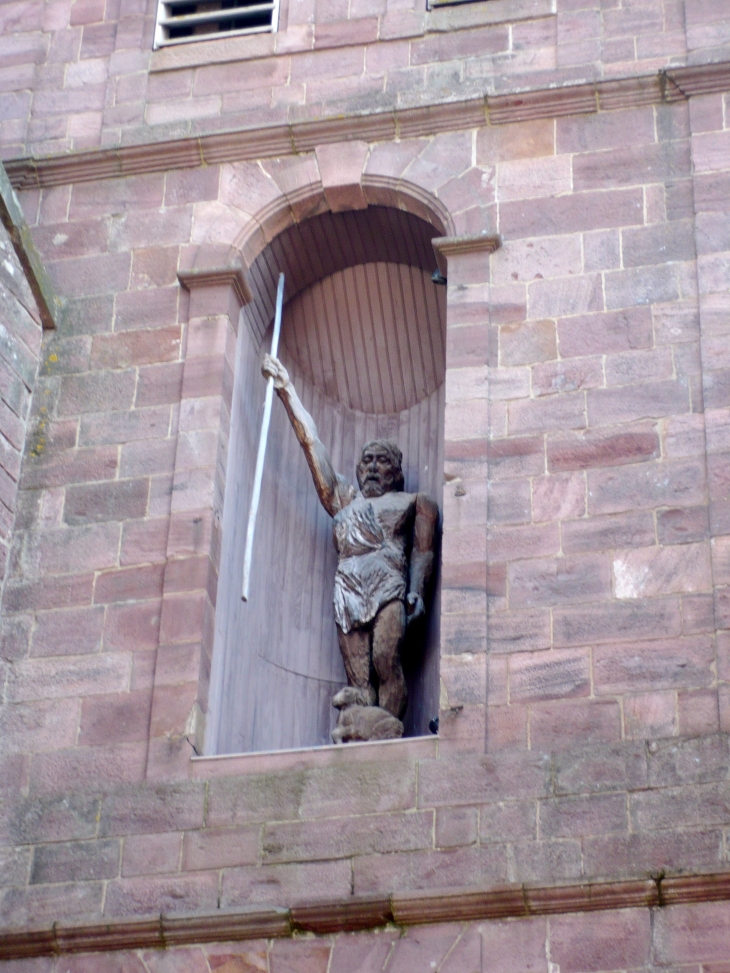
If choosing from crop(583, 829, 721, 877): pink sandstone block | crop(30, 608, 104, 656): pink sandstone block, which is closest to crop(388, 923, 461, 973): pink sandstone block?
crop(583, 829, 721, 877): pink sandstone block

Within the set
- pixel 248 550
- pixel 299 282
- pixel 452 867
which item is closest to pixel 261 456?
pixel 248 550

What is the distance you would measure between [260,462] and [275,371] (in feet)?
1.91

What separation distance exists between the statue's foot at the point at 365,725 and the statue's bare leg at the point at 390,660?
0.26 m

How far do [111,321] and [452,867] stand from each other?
3.96 metres

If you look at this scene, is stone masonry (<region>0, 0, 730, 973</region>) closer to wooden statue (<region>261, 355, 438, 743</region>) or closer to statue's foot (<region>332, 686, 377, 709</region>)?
wooden statue (<region>261, 355, 438, 743</region>)

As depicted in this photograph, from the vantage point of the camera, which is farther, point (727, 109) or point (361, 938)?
point (727, 109)

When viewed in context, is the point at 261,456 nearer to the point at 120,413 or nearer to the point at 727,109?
the point at 120,413

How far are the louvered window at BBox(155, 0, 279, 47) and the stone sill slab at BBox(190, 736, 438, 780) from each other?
16.0ft

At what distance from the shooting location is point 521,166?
12.6m

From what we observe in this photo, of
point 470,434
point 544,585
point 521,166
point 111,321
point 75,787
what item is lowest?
point 75,787

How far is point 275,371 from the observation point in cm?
1222

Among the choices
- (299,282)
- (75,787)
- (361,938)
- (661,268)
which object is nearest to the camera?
(361,938)

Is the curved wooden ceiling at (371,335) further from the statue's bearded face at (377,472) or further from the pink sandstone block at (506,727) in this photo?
the pink sandstone block at (506,727)

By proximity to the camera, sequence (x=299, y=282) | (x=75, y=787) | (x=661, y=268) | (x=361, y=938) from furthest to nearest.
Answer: (x=299, y=282)
(x=661, y=268)
(x=75, y=787)
(x=361, y=938)
